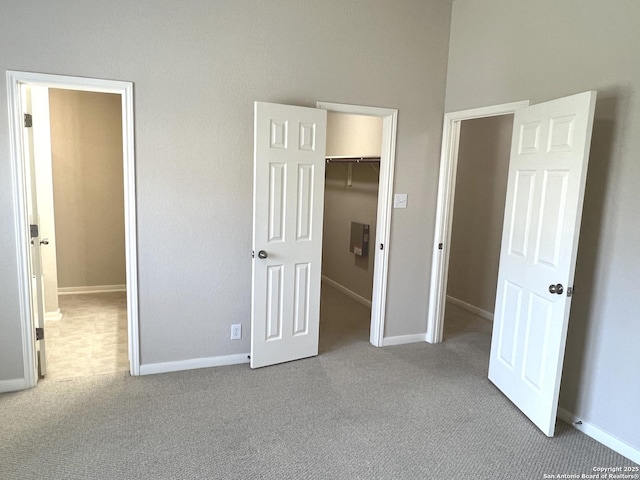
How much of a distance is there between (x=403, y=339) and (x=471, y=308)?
1431 millimetres

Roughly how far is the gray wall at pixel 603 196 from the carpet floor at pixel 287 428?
0.35 metres

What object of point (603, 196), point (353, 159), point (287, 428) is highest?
point (353, 159)

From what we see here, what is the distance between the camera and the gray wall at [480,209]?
15.4ft

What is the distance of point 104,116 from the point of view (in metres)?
5.23

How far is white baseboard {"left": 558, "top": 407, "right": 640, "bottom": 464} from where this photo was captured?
8.13 ft

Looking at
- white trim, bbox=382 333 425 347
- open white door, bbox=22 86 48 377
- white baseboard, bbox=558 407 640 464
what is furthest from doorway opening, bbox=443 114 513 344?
open white door, bbox=22 86 48 377

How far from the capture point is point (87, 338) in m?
3.97

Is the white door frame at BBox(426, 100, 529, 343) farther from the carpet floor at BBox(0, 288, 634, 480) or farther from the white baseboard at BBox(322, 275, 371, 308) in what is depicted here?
the white baseboard at BBox(322, 275, 371, 308)

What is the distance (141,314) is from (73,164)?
2919mm

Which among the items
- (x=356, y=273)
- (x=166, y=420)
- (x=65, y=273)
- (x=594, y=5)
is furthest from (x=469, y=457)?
(x=65, y=273)

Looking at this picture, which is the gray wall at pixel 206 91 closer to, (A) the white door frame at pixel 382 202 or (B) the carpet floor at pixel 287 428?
(A) the white door frame at pixel 382 202

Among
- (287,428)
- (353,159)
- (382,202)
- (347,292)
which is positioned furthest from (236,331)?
(353,159)

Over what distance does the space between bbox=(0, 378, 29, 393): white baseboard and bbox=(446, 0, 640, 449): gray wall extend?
3608 mm

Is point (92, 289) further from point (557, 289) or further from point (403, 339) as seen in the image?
point (557, 289)
